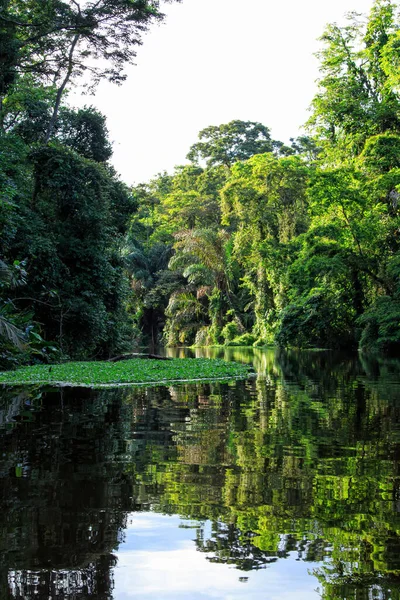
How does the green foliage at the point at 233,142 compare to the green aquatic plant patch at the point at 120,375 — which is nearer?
the green aquatic plant patch at the point at 120,375

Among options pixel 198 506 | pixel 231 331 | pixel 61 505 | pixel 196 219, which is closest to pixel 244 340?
pixel 231 331

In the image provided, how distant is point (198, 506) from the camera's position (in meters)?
4.58

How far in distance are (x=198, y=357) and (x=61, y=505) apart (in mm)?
23704

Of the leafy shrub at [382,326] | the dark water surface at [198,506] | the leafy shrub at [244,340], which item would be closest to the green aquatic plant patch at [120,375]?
the dark water surface at [198,506]

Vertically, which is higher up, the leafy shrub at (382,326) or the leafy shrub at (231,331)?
the leafy shrub at (231,331)

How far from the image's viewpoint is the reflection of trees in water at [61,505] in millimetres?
3254

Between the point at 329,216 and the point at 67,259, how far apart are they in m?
16.3

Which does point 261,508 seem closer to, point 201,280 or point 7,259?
point 7,259

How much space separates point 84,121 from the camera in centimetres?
2811

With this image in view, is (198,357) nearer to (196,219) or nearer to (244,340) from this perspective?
(244,340)

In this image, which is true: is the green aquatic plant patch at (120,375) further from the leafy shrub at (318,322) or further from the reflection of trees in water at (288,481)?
the leafy shrub at (318,322)

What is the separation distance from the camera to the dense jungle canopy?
22.0 m

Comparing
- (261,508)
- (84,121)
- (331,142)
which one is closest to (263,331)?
(331,142)

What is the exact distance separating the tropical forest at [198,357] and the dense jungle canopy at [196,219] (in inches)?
4.6
